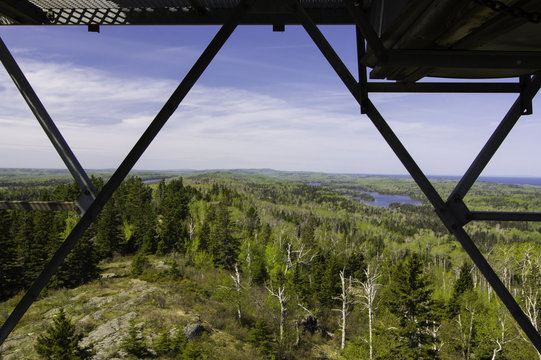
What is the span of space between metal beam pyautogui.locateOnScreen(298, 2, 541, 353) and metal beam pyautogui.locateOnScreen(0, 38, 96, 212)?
104 inches

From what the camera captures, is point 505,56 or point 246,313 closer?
point 505,56

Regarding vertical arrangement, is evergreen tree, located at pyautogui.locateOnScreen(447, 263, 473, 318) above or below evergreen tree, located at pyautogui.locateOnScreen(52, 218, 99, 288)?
below

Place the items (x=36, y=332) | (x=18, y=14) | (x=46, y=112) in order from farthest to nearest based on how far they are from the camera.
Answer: (x=36, y=332)
(x=18, y=14)
(x=46, y=112)

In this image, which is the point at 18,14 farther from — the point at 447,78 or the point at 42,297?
the point at 42,297

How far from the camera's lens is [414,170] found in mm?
2613

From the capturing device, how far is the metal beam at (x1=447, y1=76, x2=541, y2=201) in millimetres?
2701

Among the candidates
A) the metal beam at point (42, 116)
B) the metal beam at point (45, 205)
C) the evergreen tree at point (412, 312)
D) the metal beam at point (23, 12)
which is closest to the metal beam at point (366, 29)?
the metal beam at point (42, 116)

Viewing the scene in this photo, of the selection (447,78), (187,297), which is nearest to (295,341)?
(187,297)

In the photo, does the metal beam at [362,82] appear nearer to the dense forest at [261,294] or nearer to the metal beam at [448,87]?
the metal beam at [448,87]

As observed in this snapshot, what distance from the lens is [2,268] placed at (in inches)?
1194

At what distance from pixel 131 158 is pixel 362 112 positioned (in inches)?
89.3

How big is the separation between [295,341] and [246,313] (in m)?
6.55

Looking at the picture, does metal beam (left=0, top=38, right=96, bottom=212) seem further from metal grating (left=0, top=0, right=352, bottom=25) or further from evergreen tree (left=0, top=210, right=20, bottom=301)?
evergreen tree (left=0, top=210, right=20, bottom=301)

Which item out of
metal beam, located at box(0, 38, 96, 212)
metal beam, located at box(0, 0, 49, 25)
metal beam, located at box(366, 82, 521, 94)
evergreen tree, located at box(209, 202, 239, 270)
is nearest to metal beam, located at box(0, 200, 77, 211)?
metal beam, located at box(0, 38, 96, 212)
